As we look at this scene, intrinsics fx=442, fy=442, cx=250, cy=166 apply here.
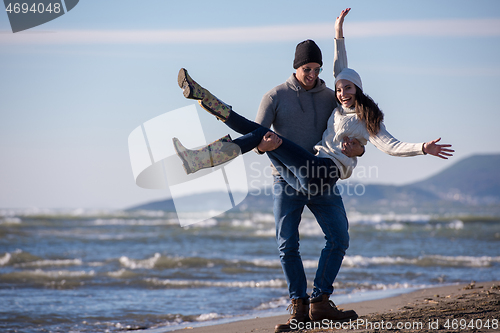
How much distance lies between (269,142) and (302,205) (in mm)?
598

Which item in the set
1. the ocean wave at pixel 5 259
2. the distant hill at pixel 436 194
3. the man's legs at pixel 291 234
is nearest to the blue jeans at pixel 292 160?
the man's legs at pixel 291 234

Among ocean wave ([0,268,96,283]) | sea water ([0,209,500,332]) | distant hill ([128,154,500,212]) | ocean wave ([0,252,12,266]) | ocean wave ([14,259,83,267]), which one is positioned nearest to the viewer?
sea water ([0,209,500,332])

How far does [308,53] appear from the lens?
10.5ft

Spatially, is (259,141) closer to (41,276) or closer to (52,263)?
(41,276)

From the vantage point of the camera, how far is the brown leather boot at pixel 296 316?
3166mm

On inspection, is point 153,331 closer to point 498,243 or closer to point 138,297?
point 138,297

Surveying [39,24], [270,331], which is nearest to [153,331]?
[270,331]

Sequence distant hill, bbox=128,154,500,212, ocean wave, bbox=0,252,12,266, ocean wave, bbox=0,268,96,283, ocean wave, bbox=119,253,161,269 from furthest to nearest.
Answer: distant hill, bbox=128,154,500,212 < ocean wave, bbox=0,252,12,266 < ocean wave, bbox=119,253,161,269 < ocean wave, bbox=0,268,96,283

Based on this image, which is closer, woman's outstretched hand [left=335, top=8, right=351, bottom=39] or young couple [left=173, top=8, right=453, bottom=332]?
young couple [left=173, top=8, right=453, bottom=332]

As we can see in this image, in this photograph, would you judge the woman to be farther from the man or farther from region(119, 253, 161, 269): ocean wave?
region(119, 253, 161, 269): ocean wave

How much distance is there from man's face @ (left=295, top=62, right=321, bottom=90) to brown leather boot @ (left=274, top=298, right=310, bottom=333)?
1595 mm

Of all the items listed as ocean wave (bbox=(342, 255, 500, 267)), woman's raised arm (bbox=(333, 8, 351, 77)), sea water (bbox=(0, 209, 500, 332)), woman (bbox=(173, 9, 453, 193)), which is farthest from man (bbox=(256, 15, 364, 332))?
ocean wave (bbox=(342, 255, 500, 267))

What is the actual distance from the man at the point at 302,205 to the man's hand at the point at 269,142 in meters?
0.23

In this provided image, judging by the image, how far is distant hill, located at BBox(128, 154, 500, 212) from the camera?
193 ft
